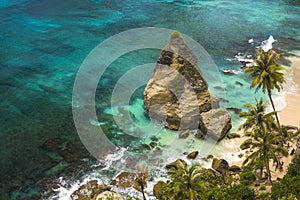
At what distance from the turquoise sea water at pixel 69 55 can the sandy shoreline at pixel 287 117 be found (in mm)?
7497

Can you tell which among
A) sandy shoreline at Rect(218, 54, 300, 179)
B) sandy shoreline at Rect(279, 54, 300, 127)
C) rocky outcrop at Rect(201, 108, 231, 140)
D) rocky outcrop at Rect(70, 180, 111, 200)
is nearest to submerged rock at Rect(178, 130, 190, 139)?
rocky outcrop at Rect(201, 108, 231, 140)

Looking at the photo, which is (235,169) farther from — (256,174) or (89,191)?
(89,191)

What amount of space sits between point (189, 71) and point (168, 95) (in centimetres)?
564

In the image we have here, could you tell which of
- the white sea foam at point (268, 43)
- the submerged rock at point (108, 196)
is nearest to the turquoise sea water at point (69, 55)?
the white sea foam at point (268, 43)

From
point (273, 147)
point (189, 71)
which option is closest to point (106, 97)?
point (189, 71)

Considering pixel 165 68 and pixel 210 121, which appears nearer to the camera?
pixel 210 121

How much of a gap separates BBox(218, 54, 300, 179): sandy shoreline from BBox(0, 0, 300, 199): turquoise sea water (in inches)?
295

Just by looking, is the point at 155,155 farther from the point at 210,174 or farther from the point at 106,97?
the point at 106,97

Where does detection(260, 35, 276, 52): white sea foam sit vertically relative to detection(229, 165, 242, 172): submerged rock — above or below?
above

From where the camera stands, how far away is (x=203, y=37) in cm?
9688

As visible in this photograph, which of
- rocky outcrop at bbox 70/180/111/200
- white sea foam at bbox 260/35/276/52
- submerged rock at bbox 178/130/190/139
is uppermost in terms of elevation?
white sea foam at bbox 260/35/276/52

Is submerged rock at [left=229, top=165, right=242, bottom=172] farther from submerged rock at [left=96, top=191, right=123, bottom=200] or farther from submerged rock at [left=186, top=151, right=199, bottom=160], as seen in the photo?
submerged rock at [left=96, top=191, right=123, bottom=200]

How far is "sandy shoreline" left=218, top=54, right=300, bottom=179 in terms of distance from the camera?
5048 centimetres

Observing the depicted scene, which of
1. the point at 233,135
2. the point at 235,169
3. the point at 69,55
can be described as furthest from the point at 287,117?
the point at 69,55
